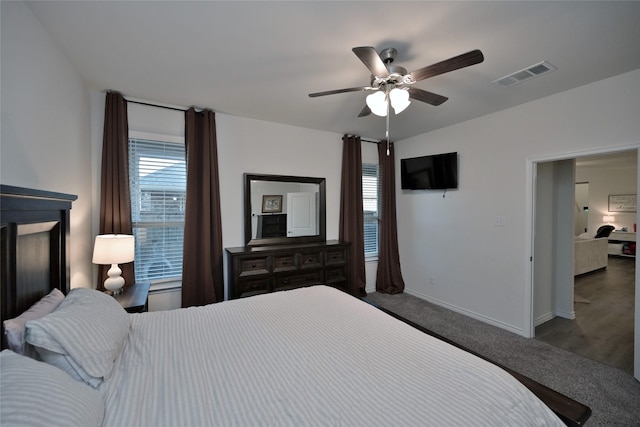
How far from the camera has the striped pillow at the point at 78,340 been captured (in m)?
0.97

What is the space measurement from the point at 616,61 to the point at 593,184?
7747mm

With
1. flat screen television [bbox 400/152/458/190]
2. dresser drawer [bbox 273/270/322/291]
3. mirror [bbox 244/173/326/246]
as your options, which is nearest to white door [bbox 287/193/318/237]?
mirror [bbox 244/173/326/246]

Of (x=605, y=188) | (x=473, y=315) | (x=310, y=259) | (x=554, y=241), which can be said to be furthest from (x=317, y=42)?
(x=605, y=188)

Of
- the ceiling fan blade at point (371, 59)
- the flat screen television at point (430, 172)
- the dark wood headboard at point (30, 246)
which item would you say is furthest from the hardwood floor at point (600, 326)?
the dark wood headboard at point (30, 246)

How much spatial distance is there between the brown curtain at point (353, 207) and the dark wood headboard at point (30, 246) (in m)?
3.12

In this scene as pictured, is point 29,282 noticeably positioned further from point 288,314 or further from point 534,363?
point 534,363

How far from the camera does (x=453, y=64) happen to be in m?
1.56

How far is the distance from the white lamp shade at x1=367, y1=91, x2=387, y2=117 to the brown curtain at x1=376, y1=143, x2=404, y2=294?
244 cm

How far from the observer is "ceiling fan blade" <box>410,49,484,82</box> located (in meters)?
1.44

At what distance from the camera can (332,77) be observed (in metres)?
2.28

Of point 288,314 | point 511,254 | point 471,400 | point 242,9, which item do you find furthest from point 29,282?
point 511,254

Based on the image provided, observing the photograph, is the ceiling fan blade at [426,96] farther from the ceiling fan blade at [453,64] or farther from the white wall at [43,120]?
the white wall at [43,120]

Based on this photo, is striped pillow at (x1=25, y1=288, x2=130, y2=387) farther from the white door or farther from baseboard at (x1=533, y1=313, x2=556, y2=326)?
baseboard at (x1=533, y1=313, x2=556, y2=326)

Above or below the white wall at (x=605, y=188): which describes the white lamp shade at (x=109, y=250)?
below
